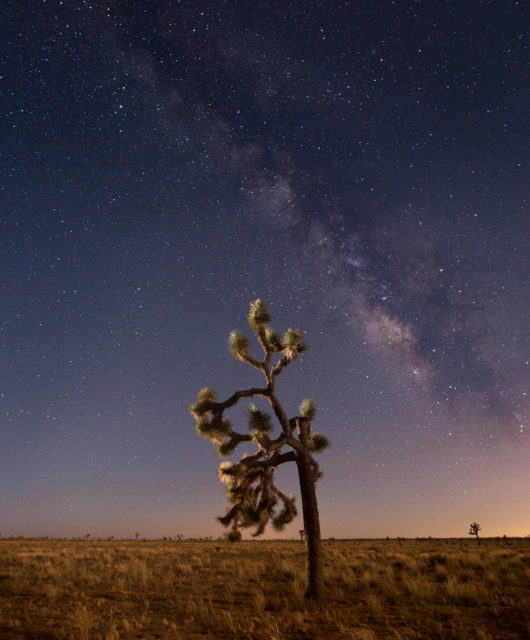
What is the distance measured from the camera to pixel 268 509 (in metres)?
13.2

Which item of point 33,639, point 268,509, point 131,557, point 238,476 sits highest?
point 238,476

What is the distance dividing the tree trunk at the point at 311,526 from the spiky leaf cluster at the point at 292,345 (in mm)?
2862

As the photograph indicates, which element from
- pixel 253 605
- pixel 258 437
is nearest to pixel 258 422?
pixel 258 437

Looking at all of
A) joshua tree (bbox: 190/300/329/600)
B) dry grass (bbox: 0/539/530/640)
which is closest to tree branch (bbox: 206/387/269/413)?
joshua tree (bbox: 190/300/329/600)

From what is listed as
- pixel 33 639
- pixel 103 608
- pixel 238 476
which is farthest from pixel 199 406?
pixel 33 639

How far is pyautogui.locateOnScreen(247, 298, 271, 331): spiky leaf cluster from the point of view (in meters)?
13.0

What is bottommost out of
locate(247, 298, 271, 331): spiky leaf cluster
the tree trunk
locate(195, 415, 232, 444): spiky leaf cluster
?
the tree trunk

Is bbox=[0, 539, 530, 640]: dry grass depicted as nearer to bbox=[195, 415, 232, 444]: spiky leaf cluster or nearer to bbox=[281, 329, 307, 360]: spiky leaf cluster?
bbox=[195, 415, 232, 444]: spiky leaf cluster

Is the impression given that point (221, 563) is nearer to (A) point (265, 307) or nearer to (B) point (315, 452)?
(B) point (315, 452)

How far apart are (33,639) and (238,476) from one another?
6016 mm

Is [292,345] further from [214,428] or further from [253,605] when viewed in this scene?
[253,605]

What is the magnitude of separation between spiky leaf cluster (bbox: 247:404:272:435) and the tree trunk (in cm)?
123

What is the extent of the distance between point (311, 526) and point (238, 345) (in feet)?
17.7

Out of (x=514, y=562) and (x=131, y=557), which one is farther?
(x=131, y=557)
